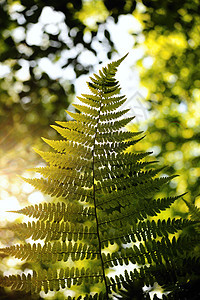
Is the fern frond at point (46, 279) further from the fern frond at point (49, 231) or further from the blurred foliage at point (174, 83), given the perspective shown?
the blurred foliage at point (174, 83)

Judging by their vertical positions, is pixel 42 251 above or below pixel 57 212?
below

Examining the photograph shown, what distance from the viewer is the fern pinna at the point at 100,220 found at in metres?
0.70

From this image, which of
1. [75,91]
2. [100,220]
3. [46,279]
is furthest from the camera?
[75,91]

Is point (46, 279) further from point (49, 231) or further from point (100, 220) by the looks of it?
point (100, 220)

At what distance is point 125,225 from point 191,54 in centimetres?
588

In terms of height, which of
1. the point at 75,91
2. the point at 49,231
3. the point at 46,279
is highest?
the point at 75,91

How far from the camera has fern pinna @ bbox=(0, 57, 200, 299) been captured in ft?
2.28

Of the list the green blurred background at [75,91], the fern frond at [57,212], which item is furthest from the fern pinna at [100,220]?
the green blurred background at [75,91]

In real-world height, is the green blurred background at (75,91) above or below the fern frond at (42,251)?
above

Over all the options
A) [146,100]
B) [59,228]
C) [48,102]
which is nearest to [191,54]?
[146,100]

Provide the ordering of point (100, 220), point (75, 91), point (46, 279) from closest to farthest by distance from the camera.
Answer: point (46, 279) → point (100, 220) → point (75, 91)

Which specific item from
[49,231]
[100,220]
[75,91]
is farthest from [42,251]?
[75,91]

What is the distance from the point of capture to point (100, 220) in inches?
31.6

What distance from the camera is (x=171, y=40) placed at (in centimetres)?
566
